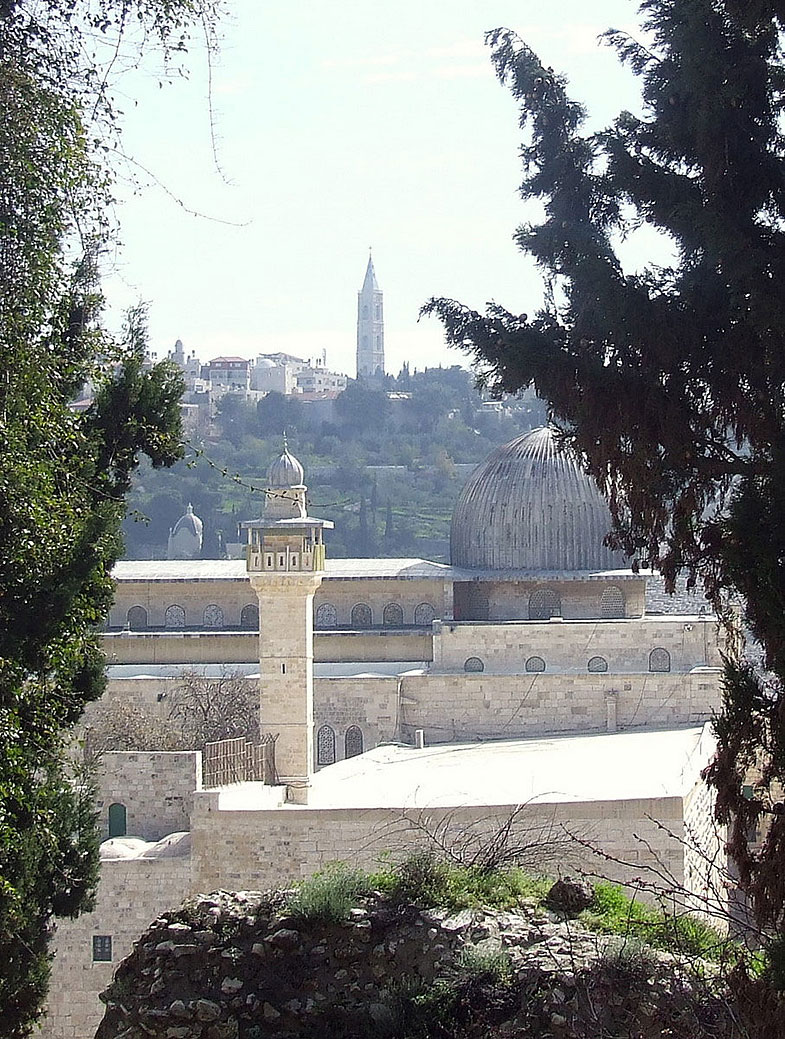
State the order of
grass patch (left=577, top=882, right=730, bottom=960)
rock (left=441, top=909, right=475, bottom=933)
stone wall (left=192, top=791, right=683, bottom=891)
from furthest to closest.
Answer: stone wall (left=192, top=791, right=683, bottom=891) → rock (left=441, top=909, right=475, bottom=933) → grass patch (left=577, top=882, right=730, bottom=960)

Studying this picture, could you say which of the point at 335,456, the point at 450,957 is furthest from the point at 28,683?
the point at 335,456

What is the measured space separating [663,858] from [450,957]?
6505 mm

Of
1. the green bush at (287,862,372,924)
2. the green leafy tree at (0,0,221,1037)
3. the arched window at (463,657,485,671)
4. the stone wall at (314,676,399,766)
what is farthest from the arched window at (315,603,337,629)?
the green bush at (287,862,372,924)

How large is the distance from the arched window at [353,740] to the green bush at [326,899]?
13.9m

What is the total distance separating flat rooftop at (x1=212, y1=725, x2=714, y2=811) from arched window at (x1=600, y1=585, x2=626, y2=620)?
4445 mm

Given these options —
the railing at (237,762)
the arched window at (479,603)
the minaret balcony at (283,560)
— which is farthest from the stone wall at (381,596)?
the railing at (237,762)

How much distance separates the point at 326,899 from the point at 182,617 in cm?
1894

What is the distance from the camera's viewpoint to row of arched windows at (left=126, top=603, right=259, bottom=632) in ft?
85.3

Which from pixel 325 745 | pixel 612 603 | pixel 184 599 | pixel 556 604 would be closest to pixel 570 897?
pixel 325 745

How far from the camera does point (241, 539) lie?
6228 centimetres

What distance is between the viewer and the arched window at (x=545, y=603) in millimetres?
25312

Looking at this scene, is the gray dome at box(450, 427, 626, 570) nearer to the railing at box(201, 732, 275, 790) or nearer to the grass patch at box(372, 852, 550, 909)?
the railing at box(201, 732, 275, 790)

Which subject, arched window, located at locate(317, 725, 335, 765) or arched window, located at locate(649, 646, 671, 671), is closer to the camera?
arched window, located at locate(317, 725, 335, 765)

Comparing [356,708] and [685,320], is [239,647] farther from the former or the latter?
[685,320]
